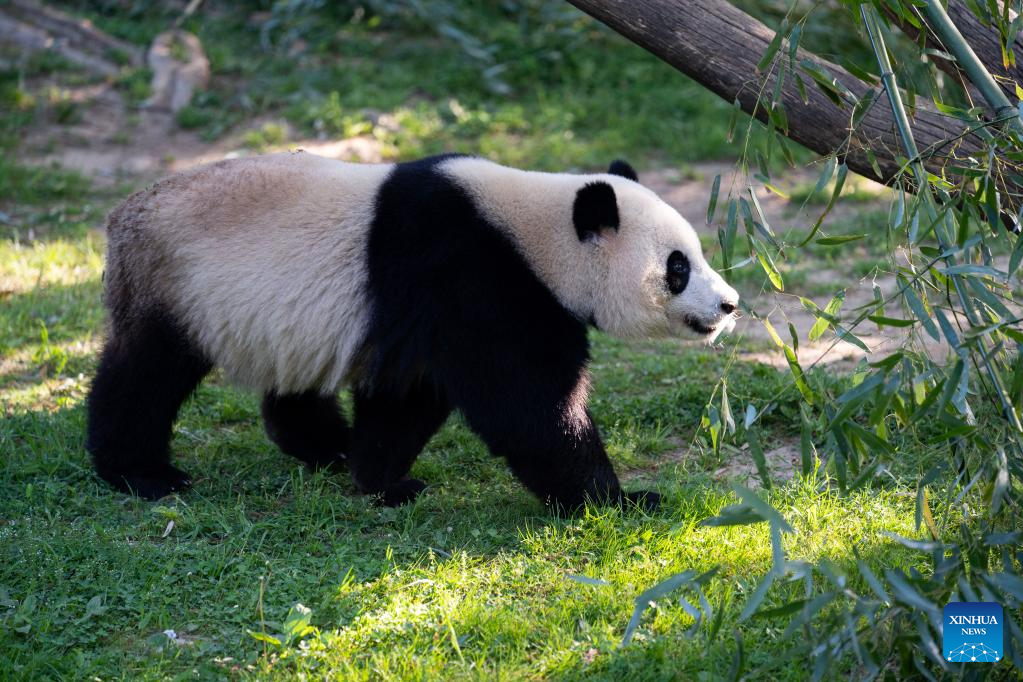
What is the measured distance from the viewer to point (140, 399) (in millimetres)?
4707

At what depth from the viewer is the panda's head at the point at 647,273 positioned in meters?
4.49

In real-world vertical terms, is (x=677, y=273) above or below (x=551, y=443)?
above

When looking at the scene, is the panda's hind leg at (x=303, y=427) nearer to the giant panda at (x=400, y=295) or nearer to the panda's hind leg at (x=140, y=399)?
the giant panda at (x=400, y=295)

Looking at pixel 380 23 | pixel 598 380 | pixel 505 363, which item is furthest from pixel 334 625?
pixel 380 23

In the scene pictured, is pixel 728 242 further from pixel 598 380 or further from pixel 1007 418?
pixel 598 380

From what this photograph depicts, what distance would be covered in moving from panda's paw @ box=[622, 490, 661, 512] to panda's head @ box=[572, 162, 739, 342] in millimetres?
754

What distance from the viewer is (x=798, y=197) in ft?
29.0

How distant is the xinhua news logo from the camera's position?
121 inches

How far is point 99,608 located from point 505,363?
1.83 m

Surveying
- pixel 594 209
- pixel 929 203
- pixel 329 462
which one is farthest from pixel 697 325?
pixel 329 462

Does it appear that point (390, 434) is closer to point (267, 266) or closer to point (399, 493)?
point (399, 493)

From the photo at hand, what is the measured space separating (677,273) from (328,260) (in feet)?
5.10

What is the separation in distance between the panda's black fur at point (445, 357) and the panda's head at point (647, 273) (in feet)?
0.27

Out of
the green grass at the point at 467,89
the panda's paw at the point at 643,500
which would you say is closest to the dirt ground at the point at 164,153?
the green grass at the point at 467,89
